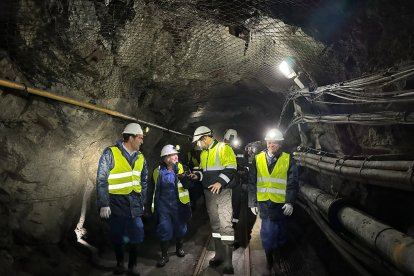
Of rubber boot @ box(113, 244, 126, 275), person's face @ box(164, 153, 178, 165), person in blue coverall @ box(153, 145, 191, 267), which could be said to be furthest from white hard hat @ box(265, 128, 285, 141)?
rubber boot @ box(113, 244, 126, 275)

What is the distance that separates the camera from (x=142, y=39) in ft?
14.2

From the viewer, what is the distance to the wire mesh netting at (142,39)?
3.17 metres

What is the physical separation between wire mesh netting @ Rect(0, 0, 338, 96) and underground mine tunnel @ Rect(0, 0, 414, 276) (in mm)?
19

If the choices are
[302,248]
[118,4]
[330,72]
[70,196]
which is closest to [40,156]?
[70,196]

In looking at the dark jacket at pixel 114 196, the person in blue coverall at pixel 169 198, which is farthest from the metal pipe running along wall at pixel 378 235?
the dark jacket at pixel 114 196

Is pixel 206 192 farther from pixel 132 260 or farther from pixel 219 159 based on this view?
pixel 132 260

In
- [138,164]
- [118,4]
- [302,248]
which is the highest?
[118,4]

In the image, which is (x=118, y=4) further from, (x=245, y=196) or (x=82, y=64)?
(x=245, y=196)

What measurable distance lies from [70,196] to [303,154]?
13.8 feet

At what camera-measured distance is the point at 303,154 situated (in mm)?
5508

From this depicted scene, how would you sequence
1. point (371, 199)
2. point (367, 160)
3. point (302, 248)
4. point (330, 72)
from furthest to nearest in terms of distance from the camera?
point (302, 248) → point (330, 72) → point (371, 199) → point (367, 160)

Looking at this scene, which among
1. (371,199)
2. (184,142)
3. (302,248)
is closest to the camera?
(371,199)

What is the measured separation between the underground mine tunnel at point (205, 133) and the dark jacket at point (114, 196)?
0.07 feet

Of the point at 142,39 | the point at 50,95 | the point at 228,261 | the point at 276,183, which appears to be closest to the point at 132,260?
the point at 228,261
